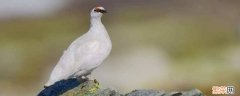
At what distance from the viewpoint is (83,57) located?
11453 millimetres

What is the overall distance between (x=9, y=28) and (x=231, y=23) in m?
5.68

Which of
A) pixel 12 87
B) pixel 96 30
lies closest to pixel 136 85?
pixel 12 87

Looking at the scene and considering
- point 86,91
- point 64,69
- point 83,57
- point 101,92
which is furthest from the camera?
point 83,57

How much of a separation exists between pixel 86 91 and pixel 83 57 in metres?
0.56

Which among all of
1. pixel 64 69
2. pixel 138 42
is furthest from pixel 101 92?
pixel 138 42

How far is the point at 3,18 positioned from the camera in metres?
20.2

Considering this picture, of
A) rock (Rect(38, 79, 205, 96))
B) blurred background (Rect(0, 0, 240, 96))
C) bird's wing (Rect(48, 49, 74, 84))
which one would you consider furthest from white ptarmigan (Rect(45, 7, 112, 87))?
blurred background (Rect(0, 0, 240, 96))

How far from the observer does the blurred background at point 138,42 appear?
1712cm

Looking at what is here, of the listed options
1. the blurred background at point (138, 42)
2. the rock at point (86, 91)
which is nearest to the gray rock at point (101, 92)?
the rock at point (86, 91)

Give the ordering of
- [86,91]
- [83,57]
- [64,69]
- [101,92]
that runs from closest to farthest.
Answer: [101,92], [86,91], [64,69], [83,57]

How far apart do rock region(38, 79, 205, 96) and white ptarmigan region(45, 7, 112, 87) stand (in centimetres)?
16

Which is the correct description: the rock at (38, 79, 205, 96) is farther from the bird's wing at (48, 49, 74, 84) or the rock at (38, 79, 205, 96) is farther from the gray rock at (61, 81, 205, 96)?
the bird's wing at (48, 49, 74, 84)

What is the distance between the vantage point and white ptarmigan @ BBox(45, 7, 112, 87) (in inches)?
445

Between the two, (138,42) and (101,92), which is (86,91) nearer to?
(101,92)
